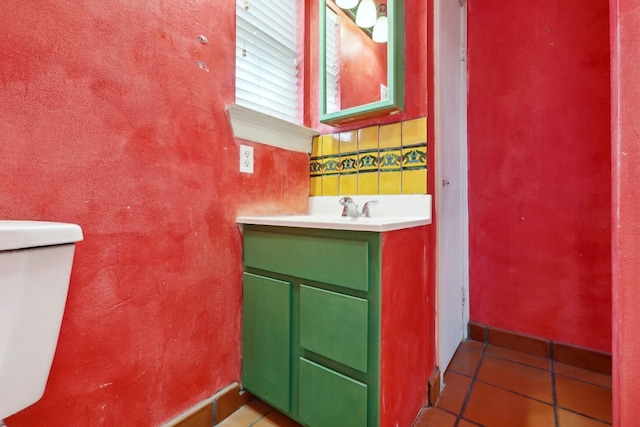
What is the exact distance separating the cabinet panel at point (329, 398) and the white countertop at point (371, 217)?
1.52ft

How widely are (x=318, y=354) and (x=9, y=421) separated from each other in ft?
2.52

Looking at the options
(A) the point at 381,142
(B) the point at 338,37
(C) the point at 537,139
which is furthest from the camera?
(C) the point at 537,139

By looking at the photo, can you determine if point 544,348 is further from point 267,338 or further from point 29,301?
point 29,301

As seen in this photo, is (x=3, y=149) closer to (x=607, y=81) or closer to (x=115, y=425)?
(x=115, y=425)

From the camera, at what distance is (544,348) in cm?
156

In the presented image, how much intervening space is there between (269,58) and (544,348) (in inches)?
80.0

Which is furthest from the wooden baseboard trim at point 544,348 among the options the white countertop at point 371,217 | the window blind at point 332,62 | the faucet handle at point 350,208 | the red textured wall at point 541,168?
the window blind at point 332,62

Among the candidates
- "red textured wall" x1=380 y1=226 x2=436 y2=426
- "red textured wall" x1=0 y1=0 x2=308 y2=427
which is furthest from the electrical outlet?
"red textured wall" x1=380 y1=226 x2=436 y2=426

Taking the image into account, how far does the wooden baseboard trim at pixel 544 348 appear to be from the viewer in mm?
1417

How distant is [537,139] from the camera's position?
5.09 feet

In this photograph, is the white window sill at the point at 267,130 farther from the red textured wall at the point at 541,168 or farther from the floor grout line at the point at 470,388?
the floor grout line at the point at 470,388

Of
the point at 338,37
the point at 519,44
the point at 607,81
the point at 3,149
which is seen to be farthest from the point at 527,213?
the point at 3,149

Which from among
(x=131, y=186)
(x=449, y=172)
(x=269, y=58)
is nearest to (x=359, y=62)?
(x=269, y=58)

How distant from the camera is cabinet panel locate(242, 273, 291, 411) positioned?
104cm
